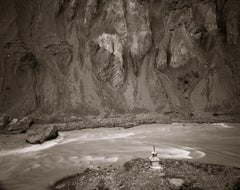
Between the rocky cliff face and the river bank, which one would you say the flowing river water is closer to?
the river bank

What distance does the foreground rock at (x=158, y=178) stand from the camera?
6.30m

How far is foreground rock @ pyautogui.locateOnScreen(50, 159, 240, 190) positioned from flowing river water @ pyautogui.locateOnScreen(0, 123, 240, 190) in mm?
643

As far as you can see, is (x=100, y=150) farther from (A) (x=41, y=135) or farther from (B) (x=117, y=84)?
(B) (x=117, y=84)

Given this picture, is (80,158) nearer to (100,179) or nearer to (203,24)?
(100,179)

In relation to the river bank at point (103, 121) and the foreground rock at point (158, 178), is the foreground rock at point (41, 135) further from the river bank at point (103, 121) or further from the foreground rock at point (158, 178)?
the foreground rock at point (158, 178)

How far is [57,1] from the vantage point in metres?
23.0

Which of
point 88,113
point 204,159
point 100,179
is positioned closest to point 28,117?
point 88,113

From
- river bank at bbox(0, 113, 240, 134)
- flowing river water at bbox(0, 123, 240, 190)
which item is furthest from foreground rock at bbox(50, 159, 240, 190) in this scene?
river bank at bbox(0, 113, 240, 134)

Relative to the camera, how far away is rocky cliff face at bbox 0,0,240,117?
18656 mm

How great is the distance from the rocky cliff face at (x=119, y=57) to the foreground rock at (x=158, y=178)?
35.3 feet

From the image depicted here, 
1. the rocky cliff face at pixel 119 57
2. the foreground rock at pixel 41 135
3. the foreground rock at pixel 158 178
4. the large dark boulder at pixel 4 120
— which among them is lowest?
the foreground rock at pixel 158 178

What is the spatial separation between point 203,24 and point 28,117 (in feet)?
61.6

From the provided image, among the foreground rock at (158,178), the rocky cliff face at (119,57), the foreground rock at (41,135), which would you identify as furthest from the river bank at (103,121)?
the foreground rock at (158,178)

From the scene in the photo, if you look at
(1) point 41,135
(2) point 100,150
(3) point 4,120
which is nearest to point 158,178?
(2) point 100,150
